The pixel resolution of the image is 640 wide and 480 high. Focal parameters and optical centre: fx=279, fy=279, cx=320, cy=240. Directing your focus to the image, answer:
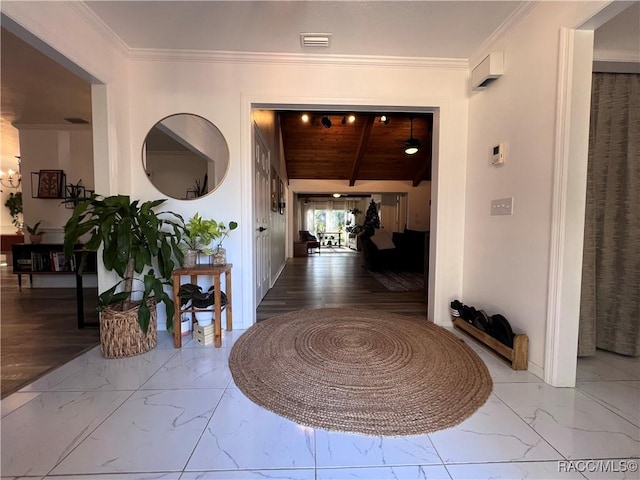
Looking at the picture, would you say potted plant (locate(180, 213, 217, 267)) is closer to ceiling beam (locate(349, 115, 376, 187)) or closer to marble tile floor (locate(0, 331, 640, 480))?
marble tile floor (locate(0, 331, 640, 480))

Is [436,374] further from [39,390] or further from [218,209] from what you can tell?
[39,390]

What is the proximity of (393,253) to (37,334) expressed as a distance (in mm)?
5555

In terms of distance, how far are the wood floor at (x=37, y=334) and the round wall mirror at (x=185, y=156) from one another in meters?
1.45

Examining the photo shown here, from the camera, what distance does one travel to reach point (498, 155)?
2123 mm

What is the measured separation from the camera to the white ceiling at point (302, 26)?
6.09 feet

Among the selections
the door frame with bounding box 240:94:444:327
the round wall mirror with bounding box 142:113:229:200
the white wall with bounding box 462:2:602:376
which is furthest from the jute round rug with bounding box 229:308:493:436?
the round wall mirror with bounding box 142:113:229:200

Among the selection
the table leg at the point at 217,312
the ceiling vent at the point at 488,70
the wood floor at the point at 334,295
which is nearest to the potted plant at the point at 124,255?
the table leg at the point at 217,312

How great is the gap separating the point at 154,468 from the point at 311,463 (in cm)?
61

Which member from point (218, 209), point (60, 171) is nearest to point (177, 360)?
point (218, 209)

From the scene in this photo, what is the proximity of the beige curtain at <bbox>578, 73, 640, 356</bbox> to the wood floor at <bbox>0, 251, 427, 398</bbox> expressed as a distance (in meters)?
1.43

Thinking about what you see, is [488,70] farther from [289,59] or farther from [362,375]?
[362,375]

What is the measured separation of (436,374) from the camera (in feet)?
5.93

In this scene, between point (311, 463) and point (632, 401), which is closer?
point (311, 463)

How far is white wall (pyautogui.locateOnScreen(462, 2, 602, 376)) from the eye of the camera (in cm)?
170
